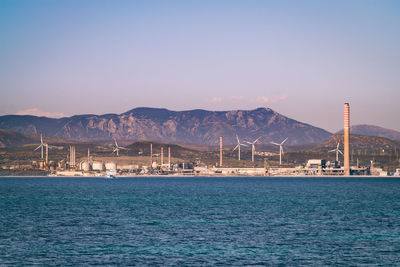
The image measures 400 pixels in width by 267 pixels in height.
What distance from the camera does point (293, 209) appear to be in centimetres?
12275

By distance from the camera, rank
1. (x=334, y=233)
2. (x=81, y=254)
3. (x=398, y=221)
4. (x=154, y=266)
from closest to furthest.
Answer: (x=154, y=266), (x=81, y=254), (x=334, y=233), (x=398, y=221)

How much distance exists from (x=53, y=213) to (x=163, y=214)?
21.5 m

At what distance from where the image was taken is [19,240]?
7462 centimetres

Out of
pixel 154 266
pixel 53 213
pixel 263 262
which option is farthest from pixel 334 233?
pixel 53 213

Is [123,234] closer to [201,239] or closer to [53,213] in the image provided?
[201,239]

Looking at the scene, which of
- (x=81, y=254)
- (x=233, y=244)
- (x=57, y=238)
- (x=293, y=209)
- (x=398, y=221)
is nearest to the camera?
(x=81, y=254)

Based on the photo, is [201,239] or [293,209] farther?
[293,209]

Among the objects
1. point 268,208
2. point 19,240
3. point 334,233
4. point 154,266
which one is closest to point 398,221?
point 334,233

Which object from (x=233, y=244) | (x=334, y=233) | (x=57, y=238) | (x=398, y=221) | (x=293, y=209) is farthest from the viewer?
(x=293, y=209)

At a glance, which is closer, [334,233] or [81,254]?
[81,254]

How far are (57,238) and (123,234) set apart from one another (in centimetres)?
902

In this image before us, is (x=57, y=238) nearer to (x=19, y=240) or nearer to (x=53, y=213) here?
(x=19, y=240)

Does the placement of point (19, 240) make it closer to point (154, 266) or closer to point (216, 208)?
point (154, 266)

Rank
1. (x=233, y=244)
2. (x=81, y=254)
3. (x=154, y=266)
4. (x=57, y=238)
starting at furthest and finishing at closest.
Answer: (x=57, y=238) → (x=233, y=244) → (x=81, y=254) → (x=154, y=266)
